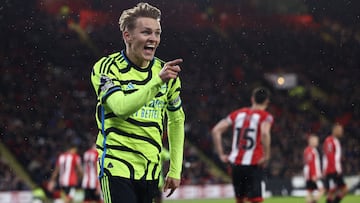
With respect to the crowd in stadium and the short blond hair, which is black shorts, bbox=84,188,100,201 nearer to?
the crowd in stadium

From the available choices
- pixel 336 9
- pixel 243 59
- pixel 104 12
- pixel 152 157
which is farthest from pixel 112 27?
pixel 152 157

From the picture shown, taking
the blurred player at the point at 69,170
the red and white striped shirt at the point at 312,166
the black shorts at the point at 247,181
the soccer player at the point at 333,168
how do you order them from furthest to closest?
the blurred player at the point at 69,170 < the red and white striped shirt at the point at 312,166 < the soccer player at the point at 333,168 < the black shorts at the point at 247,181

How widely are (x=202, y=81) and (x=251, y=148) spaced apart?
1787 cm

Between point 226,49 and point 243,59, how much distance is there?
2.42 ft

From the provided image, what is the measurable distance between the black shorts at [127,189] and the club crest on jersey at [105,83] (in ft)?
1.66

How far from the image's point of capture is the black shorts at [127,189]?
12.9 ft

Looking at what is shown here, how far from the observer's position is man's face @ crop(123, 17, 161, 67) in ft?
13.0

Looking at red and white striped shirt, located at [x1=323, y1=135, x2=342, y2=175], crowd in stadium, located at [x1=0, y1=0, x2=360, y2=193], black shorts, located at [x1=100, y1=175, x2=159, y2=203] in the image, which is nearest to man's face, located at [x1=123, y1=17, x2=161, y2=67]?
black shorts, located at [x1=100, y1=175, x2=159, y2=203]

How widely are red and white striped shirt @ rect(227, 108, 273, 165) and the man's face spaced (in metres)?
4.42

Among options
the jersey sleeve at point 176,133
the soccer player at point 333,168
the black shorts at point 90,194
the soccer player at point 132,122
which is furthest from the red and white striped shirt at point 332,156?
the soccer player at point 132,122

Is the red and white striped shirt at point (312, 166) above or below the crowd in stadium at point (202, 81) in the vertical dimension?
below

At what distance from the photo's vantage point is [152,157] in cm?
407

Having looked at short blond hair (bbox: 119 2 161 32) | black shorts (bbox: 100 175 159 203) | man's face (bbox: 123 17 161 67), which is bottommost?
black shorts (bbox: 100 175 159 203)

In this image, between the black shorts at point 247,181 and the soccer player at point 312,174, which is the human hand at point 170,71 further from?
the soccer player at point 312,174
